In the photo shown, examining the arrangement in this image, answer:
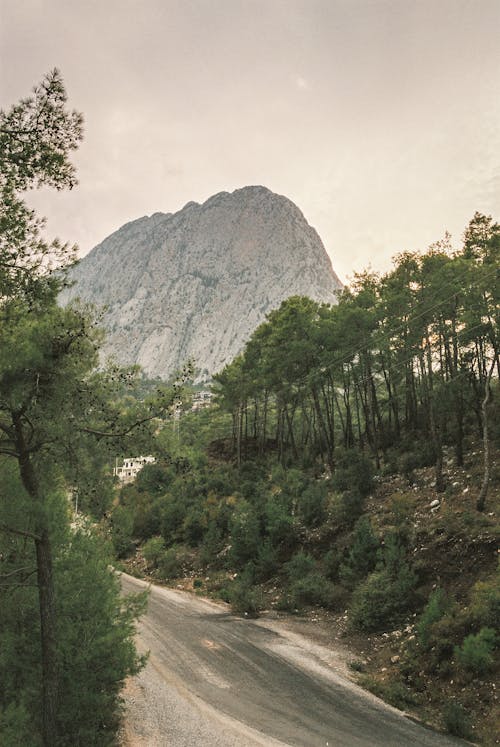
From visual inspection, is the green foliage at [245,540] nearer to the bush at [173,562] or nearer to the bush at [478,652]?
the bush at [173,562]

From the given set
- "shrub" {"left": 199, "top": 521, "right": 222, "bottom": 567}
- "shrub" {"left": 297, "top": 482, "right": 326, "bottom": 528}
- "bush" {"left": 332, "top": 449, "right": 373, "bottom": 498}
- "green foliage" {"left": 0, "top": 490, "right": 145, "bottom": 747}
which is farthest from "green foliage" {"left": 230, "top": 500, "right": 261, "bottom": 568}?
"green foliage" {"left": 0, "top": 490, "right": 145, "bottom": 747}

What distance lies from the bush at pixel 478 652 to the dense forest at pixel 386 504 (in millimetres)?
28

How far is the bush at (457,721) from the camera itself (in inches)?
380

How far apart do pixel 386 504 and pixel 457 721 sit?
12688 mm

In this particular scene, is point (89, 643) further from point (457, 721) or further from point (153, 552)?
point (153, 552)

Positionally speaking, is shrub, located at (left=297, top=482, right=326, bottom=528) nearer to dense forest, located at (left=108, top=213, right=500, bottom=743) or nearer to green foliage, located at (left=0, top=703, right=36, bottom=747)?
dense forest, located at (left=108, top=213, right=500, bottom=743)

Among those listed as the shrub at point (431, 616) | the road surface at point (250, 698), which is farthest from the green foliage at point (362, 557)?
the shrub at point (431, 616)

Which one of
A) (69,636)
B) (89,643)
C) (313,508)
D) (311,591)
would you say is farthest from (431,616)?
(313,508)

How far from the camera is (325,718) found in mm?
10727

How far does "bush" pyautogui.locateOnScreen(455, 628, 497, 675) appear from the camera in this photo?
10.8m

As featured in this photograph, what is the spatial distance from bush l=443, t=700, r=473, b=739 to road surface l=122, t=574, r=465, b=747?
0.99 ft

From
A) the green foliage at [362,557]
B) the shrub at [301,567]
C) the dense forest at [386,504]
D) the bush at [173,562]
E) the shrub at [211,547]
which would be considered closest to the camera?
the dense forest at [386,504]

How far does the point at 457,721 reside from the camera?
9828mm

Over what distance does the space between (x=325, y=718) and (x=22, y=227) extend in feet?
40.8
